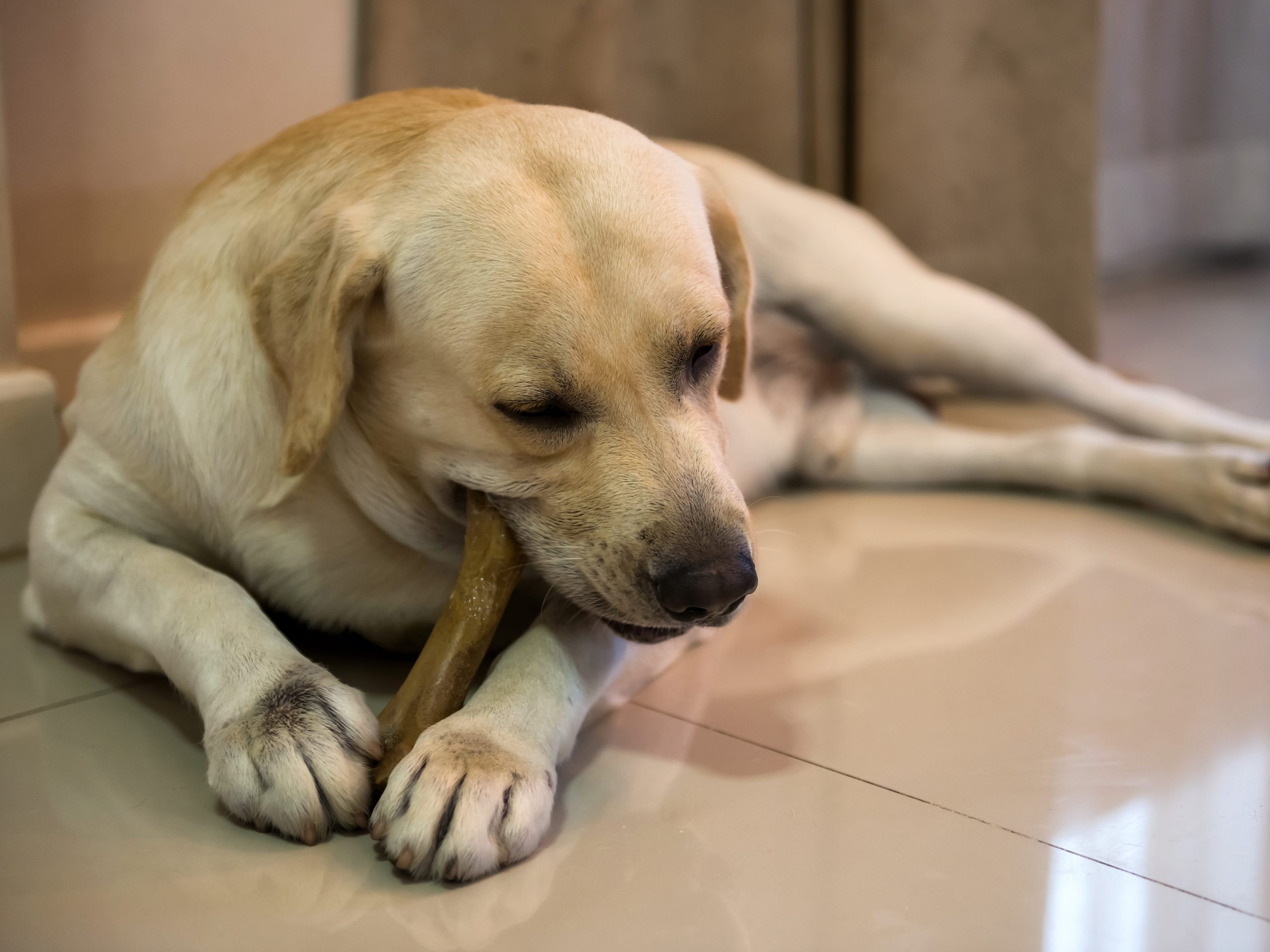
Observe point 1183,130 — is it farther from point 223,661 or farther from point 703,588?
point 223,661

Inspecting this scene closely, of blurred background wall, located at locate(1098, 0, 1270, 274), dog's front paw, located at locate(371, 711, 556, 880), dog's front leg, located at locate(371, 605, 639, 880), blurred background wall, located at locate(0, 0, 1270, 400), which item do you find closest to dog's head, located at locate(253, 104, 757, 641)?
dog's front leg, located at locate(371, 605, 639, 880)

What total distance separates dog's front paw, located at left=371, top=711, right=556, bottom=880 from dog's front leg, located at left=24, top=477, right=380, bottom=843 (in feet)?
0.26

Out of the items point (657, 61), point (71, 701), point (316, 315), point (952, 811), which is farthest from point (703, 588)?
point (657, 61)

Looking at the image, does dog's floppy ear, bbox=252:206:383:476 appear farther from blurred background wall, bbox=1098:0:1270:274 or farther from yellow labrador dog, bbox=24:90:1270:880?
blurred background wall, bbox=1098:0:1270:274

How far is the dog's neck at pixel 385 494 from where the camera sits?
1479 mm

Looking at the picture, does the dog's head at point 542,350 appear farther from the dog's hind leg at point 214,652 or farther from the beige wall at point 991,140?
the beige wall at point 991,140

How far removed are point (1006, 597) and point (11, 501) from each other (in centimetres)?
174

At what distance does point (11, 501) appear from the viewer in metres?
2.19

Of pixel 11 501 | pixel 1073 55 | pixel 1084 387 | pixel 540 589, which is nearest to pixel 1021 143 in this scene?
pixel 1073 55

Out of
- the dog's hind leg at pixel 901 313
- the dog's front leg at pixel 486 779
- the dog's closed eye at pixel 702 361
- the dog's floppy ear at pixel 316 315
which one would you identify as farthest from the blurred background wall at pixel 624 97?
the dog's front leg at pixel 486 779

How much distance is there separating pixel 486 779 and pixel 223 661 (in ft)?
1.23

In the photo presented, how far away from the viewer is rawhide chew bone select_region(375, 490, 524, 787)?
1.33 metres

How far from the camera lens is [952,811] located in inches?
52.2

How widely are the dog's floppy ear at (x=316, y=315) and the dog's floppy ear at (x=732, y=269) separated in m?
0.49
